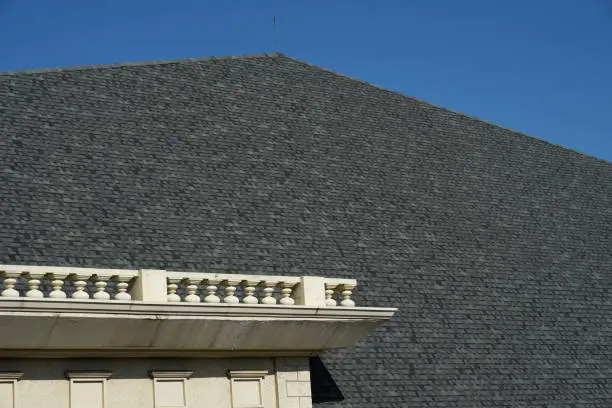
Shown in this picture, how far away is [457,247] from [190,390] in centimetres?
995

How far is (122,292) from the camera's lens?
18.2m

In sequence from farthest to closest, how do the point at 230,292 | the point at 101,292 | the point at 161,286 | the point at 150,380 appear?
1. the point at 230,292
2. the point at 150,380
3. the point at 161,286
4. the point at 101,292

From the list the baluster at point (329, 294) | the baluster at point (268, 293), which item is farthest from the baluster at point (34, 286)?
the baluster at point (329, 294)

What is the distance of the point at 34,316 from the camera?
666 inches

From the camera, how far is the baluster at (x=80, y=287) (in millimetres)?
17734

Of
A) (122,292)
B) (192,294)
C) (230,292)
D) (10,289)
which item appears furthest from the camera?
(230,292)

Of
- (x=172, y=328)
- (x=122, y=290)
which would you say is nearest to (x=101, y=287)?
(x=122, y=290)

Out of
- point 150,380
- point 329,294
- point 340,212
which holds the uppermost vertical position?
point 340,212

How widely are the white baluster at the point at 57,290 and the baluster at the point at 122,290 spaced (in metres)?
0.85

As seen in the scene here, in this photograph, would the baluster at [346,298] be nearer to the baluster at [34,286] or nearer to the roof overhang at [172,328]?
the roof overhang at [172,328]

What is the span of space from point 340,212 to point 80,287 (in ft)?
31.0

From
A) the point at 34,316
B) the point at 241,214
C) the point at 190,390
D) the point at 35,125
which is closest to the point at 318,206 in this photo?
the point at 241,214

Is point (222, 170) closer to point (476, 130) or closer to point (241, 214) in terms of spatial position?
point (241, 214)

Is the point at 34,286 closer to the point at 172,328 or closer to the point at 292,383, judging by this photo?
the point at 172,328
